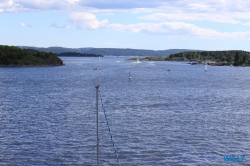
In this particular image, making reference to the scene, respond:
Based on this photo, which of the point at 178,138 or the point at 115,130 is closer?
the point at 178,138

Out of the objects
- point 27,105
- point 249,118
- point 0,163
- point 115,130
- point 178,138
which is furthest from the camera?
point 27,105

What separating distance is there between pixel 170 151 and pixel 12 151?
1432 centimetres

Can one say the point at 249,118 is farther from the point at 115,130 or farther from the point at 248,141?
the point at 115,130

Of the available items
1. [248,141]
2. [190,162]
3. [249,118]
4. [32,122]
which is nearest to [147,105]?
[249,118]

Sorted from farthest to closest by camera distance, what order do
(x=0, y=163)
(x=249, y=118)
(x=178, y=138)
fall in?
(x=249, y=118)
(x=178, y=138)
(x=0, y=163)

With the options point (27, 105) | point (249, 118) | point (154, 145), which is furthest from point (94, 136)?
point (27, 105)

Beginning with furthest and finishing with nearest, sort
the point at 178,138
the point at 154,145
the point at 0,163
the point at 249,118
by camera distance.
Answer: the point at 249,118 → the point at 178,138 → the point at 154,145 → the point at 0,163

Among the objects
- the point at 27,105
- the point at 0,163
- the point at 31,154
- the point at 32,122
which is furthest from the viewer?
the point at 27,105

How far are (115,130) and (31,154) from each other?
11980 mm

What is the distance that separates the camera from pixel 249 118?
54.2 m

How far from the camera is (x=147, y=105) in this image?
66.5 metres

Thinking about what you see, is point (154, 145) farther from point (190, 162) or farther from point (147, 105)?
point (147, 105)

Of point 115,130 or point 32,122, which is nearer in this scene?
point 115,130

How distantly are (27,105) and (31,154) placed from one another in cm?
3156
